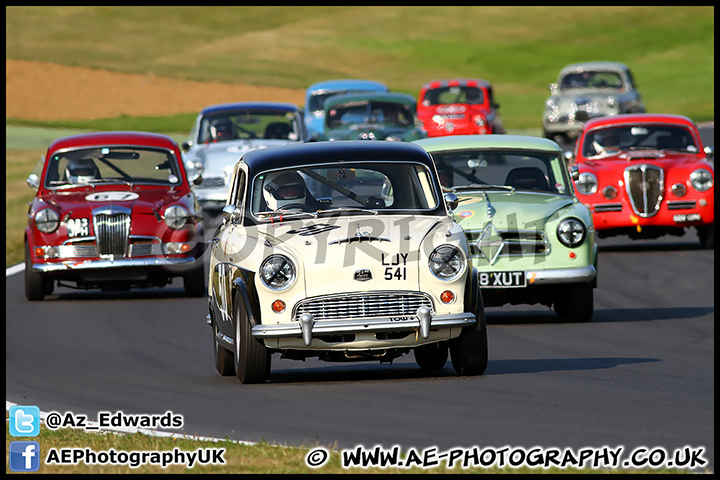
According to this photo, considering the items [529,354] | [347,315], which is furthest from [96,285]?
[347,315]

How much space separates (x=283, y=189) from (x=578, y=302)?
417 centimetres

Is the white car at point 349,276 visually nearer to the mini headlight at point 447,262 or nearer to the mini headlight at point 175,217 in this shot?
the mini headlight at point 447,262

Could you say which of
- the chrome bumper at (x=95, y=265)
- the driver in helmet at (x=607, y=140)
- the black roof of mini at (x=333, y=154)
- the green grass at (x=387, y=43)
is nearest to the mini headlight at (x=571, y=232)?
the black roof of mini at (x=333, y=154)

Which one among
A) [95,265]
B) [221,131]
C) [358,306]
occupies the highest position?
[221,131]

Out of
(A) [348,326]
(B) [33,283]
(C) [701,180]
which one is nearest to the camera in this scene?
(A) [348,326]

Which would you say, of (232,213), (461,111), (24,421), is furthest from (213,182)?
(24,421)

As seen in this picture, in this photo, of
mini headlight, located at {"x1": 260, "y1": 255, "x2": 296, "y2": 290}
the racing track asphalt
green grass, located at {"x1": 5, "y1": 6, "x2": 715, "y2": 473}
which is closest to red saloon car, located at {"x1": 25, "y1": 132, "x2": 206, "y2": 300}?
the racing track asphalt

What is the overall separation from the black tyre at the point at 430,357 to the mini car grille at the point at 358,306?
83cm

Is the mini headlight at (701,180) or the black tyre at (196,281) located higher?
the mini headlight at (701,180)

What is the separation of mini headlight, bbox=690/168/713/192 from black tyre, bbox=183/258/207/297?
6.84 m

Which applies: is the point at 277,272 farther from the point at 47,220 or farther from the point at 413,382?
the point at 47,220

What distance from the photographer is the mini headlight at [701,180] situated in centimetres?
1909

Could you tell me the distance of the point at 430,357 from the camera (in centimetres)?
1056

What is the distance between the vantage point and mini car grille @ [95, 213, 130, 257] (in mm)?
15797
